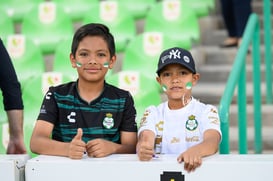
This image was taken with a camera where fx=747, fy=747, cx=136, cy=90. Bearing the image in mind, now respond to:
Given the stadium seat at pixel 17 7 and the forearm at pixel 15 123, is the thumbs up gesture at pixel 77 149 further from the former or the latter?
the stadium seat at pixel 17 7

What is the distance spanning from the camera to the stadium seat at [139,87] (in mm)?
5316

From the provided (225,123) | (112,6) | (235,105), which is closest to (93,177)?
(225,123)

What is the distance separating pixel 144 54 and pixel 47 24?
1239 mm

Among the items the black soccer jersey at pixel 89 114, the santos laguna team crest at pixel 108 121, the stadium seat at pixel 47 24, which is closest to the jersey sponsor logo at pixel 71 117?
the black soccer jersey at pixel 89 114

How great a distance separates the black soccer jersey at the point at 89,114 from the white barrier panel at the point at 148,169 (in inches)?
15.6

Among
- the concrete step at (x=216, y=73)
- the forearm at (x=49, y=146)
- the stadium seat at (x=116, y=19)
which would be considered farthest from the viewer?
the stadium seat at (x=116, y=19)

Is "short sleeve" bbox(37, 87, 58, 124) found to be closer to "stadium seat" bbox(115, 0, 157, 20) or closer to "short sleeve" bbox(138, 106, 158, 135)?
"short sleeve" bbox(138, 106, 158, 135)

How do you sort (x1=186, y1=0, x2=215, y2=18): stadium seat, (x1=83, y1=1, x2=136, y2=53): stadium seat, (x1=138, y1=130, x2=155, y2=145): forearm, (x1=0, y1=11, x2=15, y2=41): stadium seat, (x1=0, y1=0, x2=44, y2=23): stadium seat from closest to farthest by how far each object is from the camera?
(x1=138, y1=130, x2=155, y2=145): forearm, (x1=83, y1=1, x2=136, y2=53): stadium seat, (x1=0, y1=11, x2=15, y2=41): stadium seat, (x1=186, y1=0, x2=215, y2=18): stadium seat, (x1=0, y1=0, x2=44, y2=23): stadium seat

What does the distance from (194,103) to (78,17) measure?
4.03 m

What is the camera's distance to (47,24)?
271 inches

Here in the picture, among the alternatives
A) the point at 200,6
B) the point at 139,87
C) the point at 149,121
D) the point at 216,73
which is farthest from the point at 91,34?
the point at 200,6

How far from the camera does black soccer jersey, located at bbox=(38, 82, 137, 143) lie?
3367mm

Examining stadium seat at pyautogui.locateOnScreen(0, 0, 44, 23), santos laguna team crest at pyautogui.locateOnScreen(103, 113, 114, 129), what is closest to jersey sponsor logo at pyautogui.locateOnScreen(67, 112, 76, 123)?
santos laguna team crest at pyautogui.locateOnScreen(103, 113, 114, 129)

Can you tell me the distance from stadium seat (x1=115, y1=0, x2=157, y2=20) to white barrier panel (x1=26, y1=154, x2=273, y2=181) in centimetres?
424
